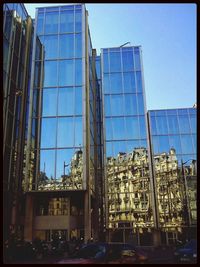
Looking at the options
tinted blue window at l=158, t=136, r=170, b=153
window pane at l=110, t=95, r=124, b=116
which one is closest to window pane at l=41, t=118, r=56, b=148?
window pane at l=110, t=95, r=124, b=116

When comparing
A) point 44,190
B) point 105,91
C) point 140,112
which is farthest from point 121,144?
point 44,190

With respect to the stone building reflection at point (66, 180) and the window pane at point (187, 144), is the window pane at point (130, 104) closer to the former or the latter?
the window pane at point (187, 144)

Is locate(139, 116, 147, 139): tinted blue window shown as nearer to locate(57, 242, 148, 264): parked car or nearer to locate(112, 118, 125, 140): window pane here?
locate(112, 118, 125, 140): window pane

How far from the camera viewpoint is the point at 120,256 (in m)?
15.7

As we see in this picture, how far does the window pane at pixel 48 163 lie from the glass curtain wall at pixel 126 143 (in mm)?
10213

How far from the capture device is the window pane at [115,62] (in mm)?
43219

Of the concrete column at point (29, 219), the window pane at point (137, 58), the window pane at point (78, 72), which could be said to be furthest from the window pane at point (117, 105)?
the concrete column at point (29, 219)

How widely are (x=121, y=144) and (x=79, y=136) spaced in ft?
29.2

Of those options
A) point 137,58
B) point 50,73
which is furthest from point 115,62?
point 50,73

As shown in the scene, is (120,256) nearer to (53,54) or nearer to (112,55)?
(53,54)

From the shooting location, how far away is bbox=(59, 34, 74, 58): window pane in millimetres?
36112

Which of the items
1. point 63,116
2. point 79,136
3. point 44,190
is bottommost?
point 44,190

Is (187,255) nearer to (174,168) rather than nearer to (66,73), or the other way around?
(174,168)

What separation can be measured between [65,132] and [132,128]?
11364mm
